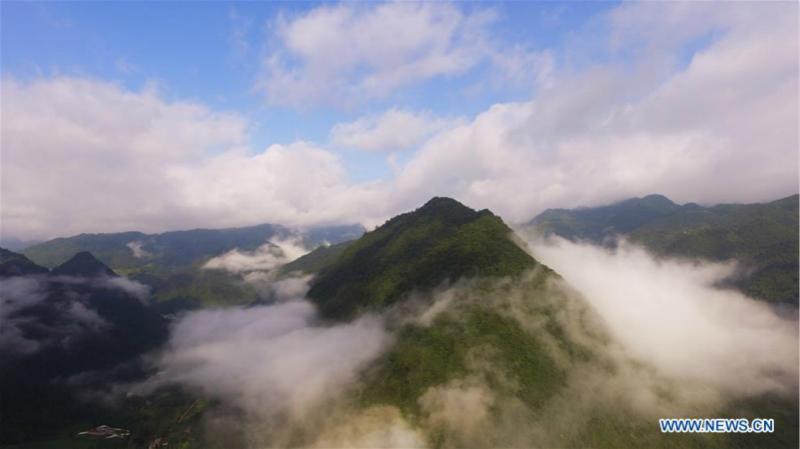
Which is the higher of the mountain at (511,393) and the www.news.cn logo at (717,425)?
the mountain at (511,393)

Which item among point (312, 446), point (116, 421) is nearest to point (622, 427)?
point (312, 446)

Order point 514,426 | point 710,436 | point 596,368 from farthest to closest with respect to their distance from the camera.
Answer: point 596,368 < point 710,436 < point 514,426

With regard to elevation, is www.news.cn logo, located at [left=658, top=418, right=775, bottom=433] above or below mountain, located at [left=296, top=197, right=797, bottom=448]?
below

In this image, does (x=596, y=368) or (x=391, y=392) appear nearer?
(x=391, y=392)

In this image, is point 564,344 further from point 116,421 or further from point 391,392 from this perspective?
point 116,421

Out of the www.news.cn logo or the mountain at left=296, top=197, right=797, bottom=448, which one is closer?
the mountain at left=296, top=197, right=797, bottom=448

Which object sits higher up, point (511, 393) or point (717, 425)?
point (511, 393)

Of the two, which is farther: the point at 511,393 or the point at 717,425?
the point at 717,425

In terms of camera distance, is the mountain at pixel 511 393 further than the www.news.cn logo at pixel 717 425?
No
